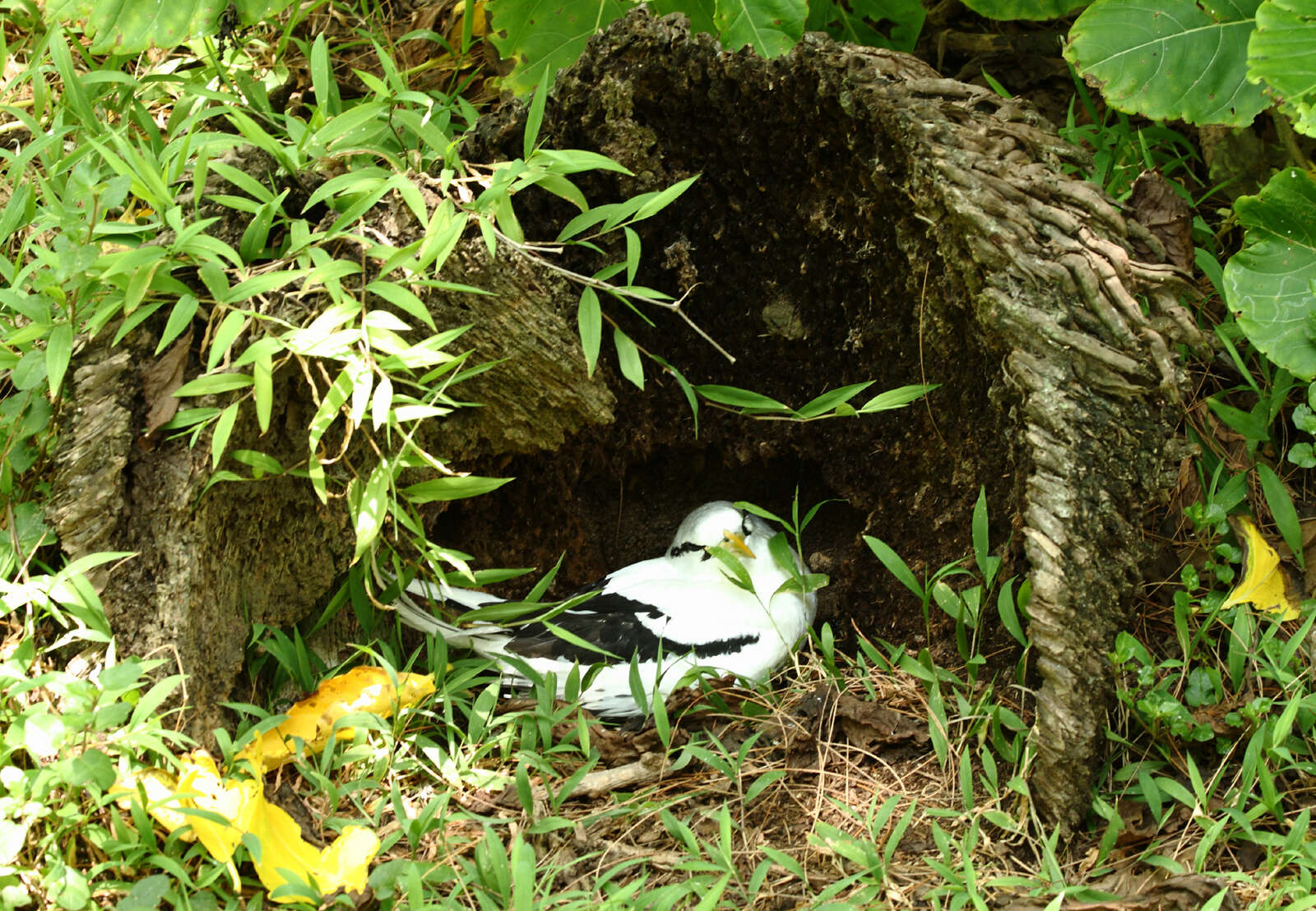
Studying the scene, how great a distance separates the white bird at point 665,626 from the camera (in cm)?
259

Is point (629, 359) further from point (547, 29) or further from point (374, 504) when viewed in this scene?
point (547, 29)

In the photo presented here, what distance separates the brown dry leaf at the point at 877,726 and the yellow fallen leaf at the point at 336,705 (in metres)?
0.90

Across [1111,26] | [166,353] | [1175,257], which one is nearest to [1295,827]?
[1175,257]

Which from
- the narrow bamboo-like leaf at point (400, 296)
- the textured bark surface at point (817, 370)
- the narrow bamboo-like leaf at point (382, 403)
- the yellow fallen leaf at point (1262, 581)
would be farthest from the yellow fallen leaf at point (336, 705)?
the yellow fallen leaf at point (1262, 581)

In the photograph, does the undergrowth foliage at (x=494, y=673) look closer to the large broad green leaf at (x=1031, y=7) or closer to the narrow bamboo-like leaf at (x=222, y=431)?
the narrow bamboo-like leaf at (x=222, y=431)

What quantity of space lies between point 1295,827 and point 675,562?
1.60 meters

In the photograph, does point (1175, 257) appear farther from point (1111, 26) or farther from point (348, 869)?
point (348, 869)

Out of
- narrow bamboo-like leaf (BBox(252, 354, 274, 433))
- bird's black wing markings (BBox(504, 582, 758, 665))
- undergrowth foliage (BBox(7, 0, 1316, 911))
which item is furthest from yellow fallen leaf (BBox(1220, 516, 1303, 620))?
narrow bamboo-like leaf (BBox(252, 354, 274, 433))

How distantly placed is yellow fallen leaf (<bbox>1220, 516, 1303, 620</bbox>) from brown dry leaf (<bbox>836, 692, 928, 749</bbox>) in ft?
2.30

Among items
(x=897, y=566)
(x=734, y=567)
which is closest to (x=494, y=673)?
(x=734, y=567)

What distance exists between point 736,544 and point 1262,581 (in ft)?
4.11

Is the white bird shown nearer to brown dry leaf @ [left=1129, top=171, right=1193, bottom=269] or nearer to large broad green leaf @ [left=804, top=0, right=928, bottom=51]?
brown dry leaf @ [left=1129, top=171, right=1193, bottom=269]

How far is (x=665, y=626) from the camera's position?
2729 millimetres

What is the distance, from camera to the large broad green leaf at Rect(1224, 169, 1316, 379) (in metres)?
2.31
